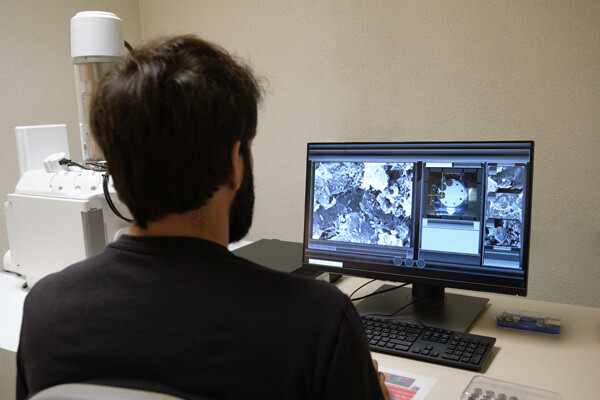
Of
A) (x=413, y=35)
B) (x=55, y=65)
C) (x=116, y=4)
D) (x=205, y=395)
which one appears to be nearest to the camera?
(x=205, y=395)

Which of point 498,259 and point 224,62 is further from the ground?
point 224,62

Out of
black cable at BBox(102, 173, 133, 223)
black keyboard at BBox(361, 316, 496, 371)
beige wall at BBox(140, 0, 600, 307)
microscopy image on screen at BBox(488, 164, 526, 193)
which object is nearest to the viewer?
black keyboard at BBox(361, 316, 496, 371)

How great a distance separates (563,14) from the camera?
204 cm

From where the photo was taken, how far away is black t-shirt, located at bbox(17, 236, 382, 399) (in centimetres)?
68

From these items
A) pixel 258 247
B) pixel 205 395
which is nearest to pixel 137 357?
pixel 205 395

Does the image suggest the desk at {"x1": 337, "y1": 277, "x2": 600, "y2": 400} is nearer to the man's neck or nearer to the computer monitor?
the computer monitor

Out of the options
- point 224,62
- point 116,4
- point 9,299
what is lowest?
point 9,299

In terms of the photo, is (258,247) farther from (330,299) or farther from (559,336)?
(330,299)

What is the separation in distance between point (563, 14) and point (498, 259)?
124 cm

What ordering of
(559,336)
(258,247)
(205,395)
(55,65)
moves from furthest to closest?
(55,65) < (258,247) < (559,336) < (205,395)

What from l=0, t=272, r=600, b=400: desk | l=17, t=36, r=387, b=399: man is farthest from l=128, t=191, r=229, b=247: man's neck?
l=0, t=272, r=600, b=400: desk

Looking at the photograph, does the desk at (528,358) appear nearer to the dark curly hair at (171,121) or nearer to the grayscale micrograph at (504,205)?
the grayscale micrograph at (504,205)

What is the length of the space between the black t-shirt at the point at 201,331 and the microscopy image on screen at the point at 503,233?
0.66 metres

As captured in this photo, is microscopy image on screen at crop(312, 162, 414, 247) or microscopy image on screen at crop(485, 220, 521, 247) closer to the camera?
Result: microscopy image on screen at crop(485, 220, 521, 247)
